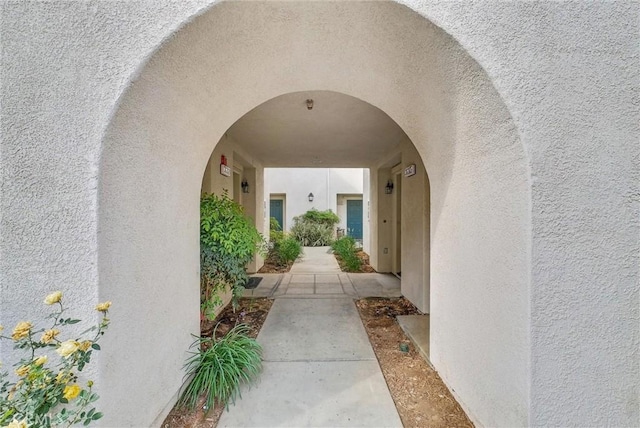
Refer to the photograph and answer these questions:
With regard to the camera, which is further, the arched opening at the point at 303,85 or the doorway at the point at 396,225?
the doorway at the point at 396,225

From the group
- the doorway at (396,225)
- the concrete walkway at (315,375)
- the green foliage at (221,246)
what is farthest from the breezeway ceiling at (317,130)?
the concrete walkway at (315,375)

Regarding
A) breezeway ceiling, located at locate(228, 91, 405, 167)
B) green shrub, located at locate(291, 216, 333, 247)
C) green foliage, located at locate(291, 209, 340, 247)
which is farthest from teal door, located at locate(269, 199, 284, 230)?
breezeway ceiling, located at locate(228, 91, 405, 167)

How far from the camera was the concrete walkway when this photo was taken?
2.18 meters

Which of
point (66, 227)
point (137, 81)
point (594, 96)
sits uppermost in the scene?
point (137, 81)

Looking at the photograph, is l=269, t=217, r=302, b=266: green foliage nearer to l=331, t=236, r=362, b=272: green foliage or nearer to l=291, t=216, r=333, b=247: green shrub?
l=331, t=236, r=362, b=272: green foliage

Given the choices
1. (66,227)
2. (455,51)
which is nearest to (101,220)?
(66,227)

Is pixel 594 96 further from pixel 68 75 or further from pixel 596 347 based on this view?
pixel 68 75

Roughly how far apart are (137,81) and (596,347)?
325 cm

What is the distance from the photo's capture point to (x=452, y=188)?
2.38 meters

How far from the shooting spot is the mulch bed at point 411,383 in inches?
85.4

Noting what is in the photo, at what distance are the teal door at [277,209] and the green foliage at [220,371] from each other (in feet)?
40.3

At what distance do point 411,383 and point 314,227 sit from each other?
11129 millimetres

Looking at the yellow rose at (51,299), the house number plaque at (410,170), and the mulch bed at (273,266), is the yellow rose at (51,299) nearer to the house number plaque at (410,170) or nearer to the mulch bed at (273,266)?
the house number plaque at (410,170)

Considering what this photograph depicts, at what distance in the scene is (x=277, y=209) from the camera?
15.1 m
